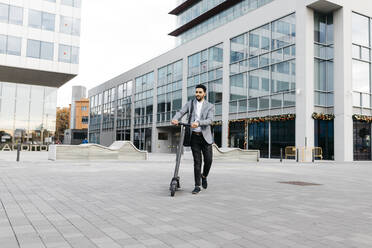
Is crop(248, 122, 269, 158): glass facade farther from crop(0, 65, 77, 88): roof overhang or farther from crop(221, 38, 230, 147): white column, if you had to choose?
crop(0, 65, 77, 88): roof overhang

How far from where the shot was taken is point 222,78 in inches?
1185

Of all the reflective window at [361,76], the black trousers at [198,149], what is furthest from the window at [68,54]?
the black trousers at [198,149]

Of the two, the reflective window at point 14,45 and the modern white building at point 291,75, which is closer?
the modern white building at point 291,75

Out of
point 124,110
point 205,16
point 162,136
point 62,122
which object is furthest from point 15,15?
point 62,122

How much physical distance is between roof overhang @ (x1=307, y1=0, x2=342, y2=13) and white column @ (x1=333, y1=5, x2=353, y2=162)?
0.54 meters

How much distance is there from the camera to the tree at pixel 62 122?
295ft

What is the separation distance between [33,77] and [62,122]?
2433 inches

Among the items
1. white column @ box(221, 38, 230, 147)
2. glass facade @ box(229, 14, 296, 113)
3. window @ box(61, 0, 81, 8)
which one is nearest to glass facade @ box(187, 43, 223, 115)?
white column @ box(221, 38, 230, 147)

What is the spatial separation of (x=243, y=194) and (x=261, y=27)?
2266 centimetres

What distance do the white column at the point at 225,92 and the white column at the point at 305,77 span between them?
7.43 metres

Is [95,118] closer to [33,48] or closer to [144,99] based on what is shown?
[144,99]

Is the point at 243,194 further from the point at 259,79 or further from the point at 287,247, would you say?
the point at 259,79

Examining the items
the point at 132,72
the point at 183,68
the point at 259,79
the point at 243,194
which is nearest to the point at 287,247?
the point at 243,194

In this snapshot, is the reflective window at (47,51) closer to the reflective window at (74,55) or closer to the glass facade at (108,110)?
the reflective window at (74,55)
